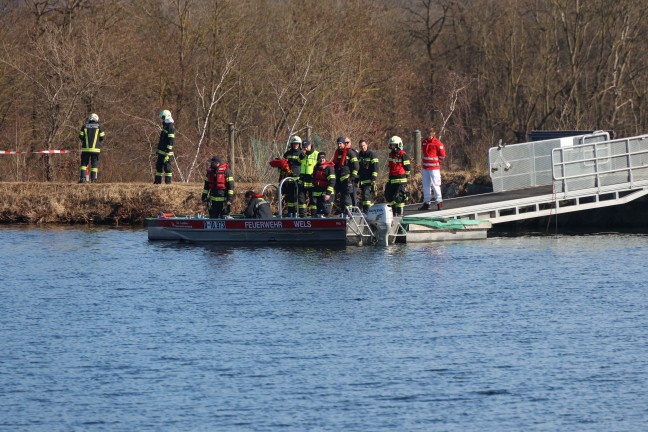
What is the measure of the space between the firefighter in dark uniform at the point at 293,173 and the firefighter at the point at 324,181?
761 mm

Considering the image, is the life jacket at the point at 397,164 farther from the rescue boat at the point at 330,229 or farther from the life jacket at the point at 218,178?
the life jacket at the point at 218,178

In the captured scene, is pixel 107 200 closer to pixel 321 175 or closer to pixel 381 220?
pixel 321 175

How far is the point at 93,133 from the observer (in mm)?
33000

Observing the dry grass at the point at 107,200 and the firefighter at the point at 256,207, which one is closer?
the firefighter at the point at 256,207

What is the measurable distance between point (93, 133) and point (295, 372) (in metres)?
18.4

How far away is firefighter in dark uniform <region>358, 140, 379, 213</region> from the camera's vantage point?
2794 cm

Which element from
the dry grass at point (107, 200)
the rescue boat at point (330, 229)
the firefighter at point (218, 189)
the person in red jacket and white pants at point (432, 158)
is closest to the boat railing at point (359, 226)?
the rescue boat at point (330, 229)

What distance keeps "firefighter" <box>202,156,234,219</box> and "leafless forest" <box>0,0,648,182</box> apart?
7083 mm

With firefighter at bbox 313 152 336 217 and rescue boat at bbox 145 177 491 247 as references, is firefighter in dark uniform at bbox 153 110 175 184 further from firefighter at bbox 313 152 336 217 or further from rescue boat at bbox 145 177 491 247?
firefighter at bbox 313 152 336 217

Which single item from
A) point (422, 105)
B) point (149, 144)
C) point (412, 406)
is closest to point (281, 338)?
point (412, 406)

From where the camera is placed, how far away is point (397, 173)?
2778 cm

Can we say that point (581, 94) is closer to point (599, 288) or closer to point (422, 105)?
point (422, 105)

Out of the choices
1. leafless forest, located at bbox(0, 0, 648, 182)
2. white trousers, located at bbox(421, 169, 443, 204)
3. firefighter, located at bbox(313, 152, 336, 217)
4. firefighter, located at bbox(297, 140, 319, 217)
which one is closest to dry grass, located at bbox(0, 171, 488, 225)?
leafless forest, located at bbox(0, 0, 648, 182)

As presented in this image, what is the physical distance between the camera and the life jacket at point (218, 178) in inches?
1077
